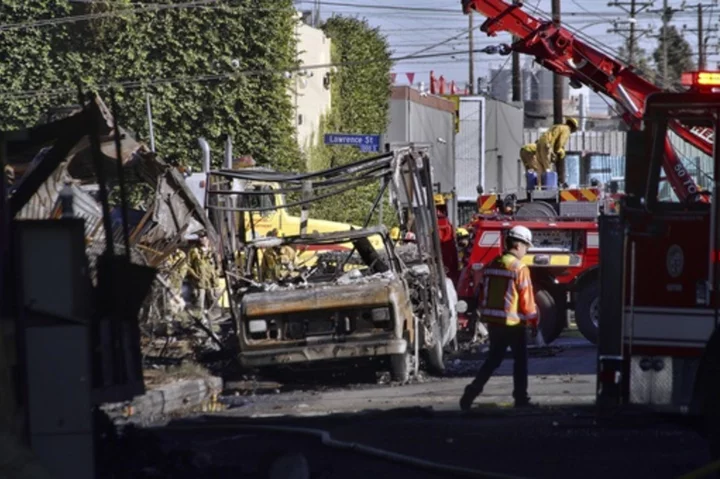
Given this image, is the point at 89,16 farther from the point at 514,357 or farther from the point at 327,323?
the point at 514,357

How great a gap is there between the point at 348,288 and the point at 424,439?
3.94 metres

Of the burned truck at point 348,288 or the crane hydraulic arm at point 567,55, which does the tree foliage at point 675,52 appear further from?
the burned truck at point 348,288

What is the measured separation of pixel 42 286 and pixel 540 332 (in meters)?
12.7

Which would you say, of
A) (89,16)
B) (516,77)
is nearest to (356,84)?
(89,16)

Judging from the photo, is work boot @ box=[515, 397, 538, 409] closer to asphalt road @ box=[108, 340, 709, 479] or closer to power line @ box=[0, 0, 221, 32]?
asphalt road @ box=[108, 340, 709, 479]

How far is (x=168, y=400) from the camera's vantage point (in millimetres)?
12977

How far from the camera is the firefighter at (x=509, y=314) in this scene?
1181 centimetres

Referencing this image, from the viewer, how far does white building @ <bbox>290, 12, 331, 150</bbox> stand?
35906mm

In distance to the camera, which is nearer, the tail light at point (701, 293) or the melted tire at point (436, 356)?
the tail light at point (701, 293)

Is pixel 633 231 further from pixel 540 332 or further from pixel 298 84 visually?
pixel 298 84

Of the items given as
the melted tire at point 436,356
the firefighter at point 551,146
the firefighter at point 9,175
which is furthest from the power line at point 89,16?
the firefighter at point 9,175

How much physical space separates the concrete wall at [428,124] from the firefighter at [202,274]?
2467cm

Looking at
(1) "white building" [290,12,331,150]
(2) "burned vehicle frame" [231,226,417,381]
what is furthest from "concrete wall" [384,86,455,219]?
(2) "burned vehicle frame" [231,226,417,381]

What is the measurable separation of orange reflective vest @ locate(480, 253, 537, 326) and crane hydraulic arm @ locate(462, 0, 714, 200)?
431cm
